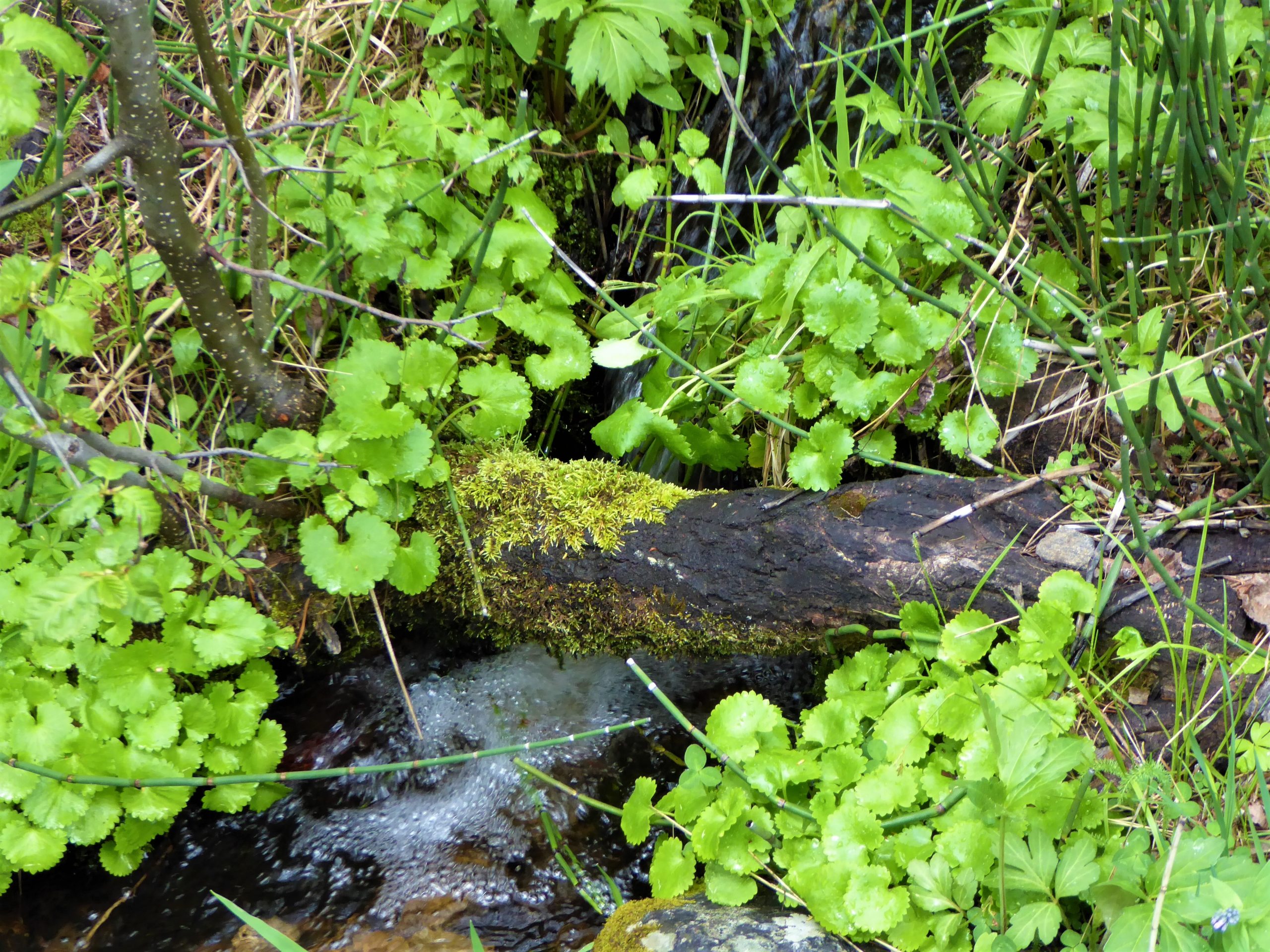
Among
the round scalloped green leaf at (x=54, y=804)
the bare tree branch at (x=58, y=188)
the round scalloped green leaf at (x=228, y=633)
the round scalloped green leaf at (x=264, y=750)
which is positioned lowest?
the round scalloped green leaf at (x=264, y=750)

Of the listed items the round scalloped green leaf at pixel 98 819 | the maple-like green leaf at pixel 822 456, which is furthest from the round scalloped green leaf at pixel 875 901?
the round scalloped green leaf at pixel 98 819

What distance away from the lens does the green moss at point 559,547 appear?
6.40 feet

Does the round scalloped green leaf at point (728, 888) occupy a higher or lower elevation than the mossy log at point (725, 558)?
lower

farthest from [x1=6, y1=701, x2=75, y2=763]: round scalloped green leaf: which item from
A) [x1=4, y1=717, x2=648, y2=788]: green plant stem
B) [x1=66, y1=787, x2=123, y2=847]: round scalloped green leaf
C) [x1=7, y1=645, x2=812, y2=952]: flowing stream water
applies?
[x1=7, y1=645, x2=812, y2=952]: flowing stream water

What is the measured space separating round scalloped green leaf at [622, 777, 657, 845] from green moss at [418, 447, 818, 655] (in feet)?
1.16

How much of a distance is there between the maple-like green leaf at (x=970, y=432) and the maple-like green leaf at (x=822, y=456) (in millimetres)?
209

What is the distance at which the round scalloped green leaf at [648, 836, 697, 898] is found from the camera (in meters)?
1.63

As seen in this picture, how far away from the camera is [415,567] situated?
1832 millimetres

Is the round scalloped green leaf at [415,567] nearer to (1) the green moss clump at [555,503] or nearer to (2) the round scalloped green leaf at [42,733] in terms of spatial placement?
(1) the green moss clump at [555,503]

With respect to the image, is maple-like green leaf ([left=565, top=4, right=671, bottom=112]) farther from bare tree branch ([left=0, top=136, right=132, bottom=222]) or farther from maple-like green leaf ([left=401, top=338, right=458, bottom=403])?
bare tree branch ([left=0, top=136, right=132, bottom=222])

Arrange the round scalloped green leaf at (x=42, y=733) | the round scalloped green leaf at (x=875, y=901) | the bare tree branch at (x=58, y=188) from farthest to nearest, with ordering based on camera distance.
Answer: the round scalloped green leaf at (x=42, y=733), the round scalloped green leaf at (x=875, y=901), the bare tree branch at (x=58, y=188)

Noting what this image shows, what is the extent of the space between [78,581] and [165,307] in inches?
44.8

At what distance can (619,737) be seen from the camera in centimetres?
220

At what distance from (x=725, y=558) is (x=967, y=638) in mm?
534
